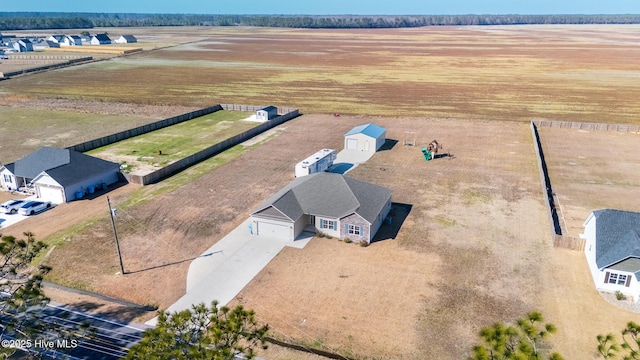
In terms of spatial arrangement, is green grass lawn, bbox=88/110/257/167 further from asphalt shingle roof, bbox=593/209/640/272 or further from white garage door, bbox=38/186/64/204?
asphalt shingle roof, bbox=593/209/640/272

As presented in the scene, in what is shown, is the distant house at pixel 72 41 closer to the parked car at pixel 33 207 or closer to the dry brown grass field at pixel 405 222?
the dry brown grass field at pixel 405 222

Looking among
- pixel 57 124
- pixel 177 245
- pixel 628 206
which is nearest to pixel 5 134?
pixel 57 124

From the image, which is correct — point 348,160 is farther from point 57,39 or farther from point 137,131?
point 57,39

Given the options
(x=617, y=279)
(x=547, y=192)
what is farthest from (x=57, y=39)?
(x=617, y=279)

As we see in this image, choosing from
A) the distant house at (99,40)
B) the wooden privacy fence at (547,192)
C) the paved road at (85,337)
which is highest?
the distant house at (99,40)

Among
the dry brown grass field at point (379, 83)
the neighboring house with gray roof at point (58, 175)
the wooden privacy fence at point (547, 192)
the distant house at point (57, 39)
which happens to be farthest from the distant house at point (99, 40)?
the wooden privacy fence at point (547, 192)

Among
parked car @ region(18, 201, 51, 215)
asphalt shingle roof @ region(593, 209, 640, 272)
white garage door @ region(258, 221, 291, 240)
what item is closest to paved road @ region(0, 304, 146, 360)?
white garage door @ region(258, 221, 291, 240)
